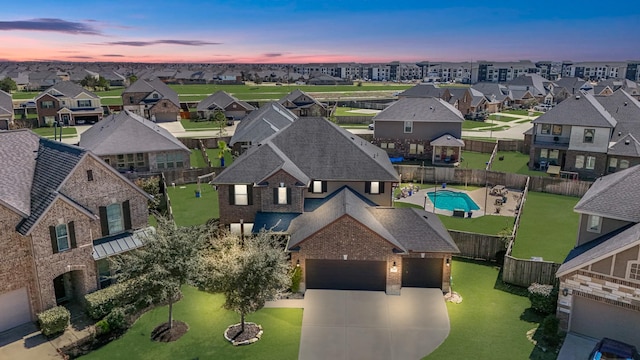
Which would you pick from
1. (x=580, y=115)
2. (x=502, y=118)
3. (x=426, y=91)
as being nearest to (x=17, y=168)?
(x=580, y=115)

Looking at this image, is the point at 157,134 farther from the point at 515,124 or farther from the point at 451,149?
the point at 515,124

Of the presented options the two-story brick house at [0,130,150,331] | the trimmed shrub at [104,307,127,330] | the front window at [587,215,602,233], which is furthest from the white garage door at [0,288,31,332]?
the front window at [587,215,602,233]

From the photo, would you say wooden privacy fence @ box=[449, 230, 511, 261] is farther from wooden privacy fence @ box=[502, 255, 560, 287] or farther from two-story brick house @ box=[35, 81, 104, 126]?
two-story brick house @ box=[35, 81, 104, 126]

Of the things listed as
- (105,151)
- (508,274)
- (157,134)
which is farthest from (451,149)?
(105,151)

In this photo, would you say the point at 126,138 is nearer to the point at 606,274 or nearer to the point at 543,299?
the point at 543,299

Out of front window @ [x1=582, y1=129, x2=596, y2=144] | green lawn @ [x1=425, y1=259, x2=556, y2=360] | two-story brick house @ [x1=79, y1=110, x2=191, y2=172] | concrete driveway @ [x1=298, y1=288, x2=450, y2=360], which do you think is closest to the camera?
green lawn @ [x1=425, y1=259, x2=556, y2=360]

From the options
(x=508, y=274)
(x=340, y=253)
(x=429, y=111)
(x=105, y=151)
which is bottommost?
(x=508, y=274)
